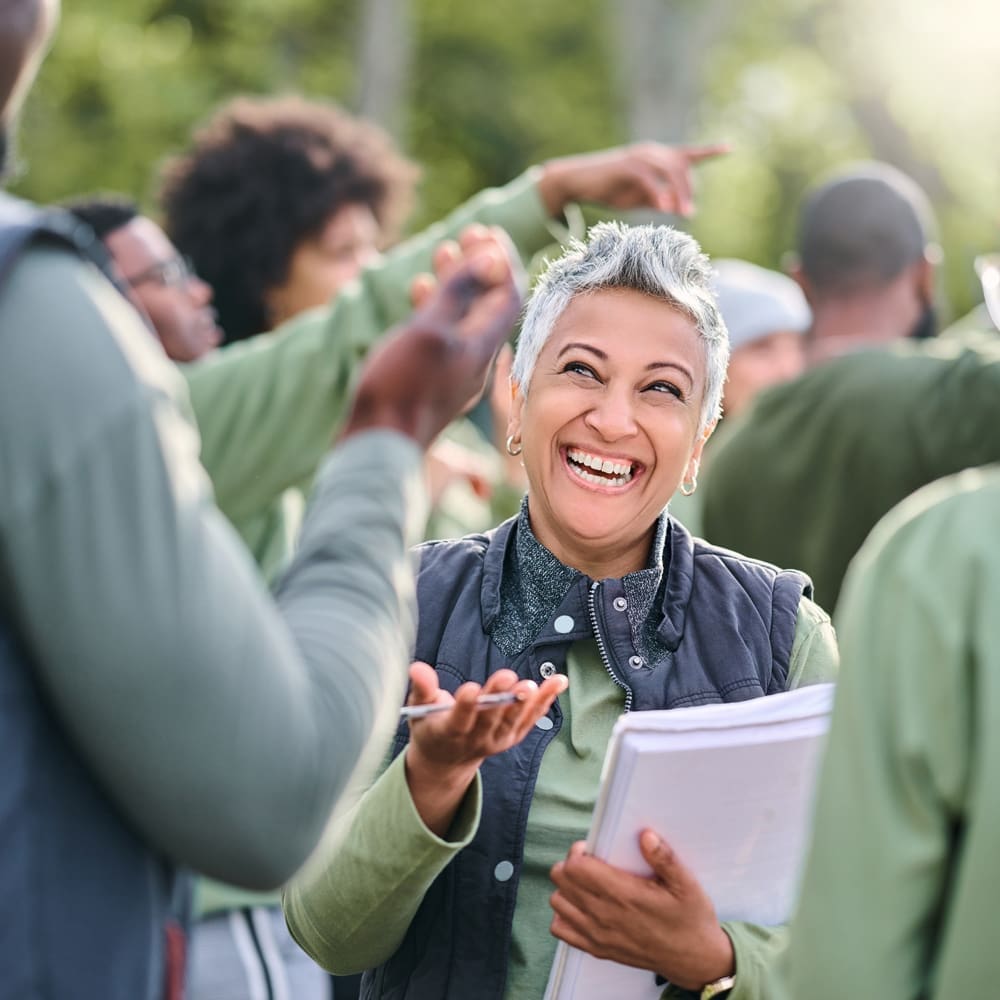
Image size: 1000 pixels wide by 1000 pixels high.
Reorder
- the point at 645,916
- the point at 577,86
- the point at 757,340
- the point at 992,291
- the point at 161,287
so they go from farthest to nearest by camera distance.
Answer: the point at 577,86
the point at 757,340
the point at 161,287
the point at 992,291
the point at 645,916

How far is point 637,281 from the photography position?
2.66 m

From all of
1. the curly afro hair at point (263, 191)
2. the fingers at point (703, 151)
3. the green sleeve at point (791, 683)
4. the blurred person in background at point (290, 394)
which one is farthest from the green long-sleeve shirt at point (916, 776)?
the curly afro hair at point (263, 191)

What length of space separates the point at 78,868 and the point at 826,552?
2889mm

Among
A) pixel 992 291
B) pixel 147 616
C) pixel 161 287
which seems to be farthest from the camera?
pixel 161 287

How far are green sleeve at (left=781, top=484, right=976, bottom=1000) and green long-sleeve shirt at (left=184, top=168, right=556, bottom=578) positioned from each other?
2.09 m

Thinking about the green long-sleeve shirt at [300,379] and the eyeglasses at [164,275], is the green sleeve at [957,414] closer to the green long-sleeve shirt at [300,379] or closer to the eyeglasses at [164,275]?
the green long-sleeve shirt at [300,379]

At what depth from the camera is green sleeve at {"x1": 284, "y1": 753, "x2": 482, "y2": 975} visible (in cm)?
222

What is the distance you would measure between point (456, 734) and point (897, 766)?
0.66 m

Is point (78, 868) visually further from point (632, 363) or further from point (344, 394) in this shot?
point (344, 394)

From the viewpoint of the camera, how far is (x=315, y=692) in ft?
5.01

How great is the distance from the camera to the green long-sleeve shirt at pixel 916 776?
155 cm

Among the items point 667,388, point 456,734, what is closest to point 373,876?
point 456,734

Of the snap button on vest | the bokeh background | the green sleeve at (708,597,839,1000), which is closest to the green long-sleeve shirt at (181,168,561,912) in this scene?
the green sleeve at (708,597,839,1000)

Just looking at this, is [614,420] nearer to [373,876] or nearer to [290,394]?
[373,876]
